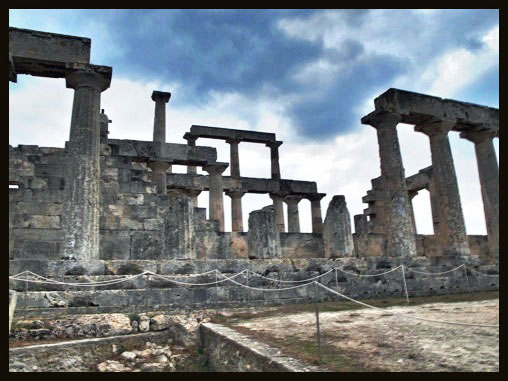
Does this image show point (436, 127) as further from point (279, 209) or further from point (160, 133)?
point (279, 209)

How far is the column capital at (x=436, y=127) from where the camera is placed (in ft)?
53.5

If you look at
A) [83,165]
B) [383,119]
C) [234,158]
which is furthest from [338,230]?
[234,158]

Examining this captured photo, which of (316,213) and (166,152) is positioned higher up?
(166,152)

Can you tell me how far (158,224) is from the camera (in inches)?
543

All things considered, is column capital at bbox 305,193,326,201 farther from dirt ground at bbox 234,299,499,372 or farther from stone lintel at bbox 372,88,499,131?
dirt ground at bbox 234,299,499,372

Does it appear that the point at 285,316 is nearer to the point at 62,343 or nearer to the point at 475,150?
the point at 62,343

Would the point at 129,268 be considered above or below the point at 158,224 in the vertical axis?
below

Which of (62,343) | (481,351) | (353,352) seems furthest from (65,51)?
(481,351)

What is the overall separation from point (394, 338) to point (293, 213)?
71.9 ft

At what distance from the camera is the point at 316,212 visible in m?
26.7

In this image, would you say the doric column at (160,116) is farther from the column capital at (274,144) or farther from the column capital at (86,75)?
the column capital at (274,144)

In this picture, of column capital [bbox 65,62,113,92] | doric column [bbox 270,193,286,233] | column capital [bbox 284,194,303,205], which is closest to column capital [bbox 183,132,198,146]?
doric column [bbox 270,193,286,233]

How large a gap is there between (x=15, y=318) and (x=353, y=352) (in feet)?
21.2
